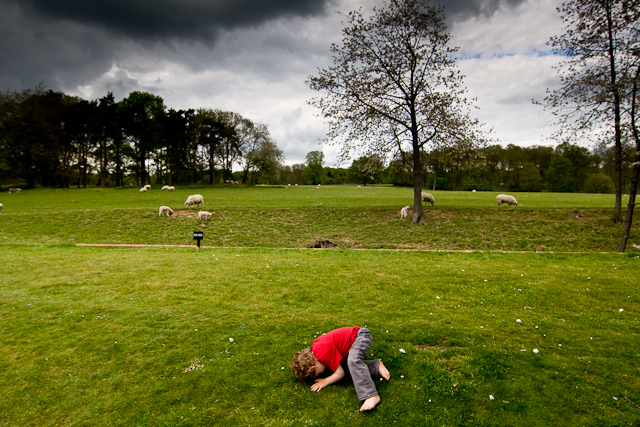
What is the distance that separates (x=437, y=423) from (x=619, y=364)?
3.30 meters

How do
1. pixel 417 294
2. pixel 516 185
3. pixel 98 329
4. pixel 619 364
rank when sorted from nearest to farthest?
1. pixel 619 364
2. pixel 98 329
3. pixel 417 294
4. pixel 516 185

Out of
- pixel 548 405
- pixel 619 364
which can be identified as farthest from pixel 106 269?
pixel 619 364

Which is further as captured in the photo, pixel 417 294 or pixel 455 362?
pixel 417 294

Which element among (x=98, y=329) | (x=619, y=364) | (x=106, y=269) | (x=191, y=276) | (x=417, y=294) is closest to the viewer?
(x=619, y=364)

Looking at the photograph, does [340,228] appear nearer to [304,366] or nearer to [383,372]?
[383,372]

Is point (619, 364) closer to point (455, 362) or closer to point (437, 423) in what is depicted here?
point (455, 362)

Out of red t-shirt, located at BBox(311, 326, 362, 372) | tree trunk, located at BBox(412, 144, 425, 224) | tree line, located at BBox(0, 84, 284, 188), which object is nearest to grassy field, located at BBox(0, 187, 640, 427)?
red t-shirt, located at BBox(311, 326, 362, 372)

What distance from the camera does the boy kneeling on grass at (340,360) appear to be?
411cm

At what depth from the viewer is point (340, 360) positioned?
4.43 metres

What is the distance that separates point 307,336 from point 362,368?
1.51m

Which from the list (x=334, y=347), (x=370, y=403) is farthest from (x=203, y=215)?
(x=370, y=403)

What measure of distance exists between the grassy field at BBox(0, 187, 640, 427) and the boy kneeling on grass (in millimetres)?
177

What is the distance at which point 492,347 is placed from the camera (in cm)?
502

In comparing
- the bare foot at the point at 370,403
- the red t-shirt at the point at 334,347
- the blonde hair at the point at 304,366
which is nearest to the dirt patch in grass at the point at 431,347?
the red t-shirt at the point at 334,347
